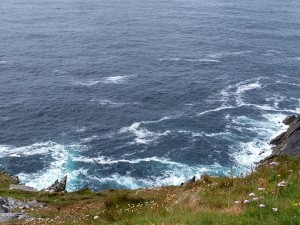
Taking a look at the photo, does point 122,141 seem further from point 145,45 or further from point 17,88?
point 145,45

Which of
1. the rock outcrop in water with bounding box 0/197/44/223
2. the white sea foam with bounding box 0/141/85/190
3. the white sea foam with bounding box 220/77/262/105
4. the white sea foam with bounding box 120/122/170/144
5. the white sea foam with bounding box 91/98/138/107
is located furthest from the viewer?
the white sea foam with bounding box 220/77/262/105

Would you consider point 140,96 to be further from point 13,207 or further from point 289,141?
point 13,207

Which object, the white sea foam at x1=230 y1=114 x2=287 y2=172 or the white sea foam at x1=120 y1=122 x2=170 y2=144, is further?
the white sea foam at x1=120 y1=122 x2=170 y2=144

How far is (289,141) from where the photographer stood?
249 ft

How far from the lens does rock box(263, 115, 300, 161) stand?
72.3m

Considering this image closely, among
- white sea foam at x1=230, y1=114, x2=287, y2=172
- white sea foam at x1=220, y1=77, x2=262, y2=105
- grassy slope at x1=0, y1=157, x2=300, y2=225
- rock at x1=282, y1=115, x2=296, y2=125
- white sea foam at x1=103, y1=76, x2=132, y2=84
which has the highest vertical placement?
grassy slope at x1=0, y1=157, x2=300, y2=225

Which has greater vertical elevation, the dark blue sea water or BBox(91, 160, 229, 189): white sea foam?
the dark blue sea water

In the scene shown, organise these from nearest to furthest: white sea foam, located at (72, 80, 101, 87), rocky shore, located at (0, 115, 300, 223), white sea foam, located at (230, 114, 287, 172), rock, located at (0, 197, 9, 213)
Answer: rock, located at (0, 197, 9, 213) < rocky shore, located at (0, 115, 300, 223) < white sea foam, located at (230, 114, 287, 172) < white sea foam, located at (72, 80, 101, 87)

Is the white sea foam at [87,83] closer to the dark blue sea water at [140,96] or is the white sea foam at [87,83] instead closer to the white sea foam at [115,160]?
the dark blue sea water at [140,96]

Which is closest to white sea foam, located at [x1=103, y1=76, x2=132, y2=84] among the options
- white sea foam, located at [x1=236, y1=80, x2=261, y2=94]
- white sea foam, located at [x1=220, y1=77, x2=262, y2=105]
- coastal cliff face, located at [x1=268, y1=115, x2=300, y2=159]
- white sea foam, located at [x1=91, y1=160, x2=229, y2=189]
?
white sea foam, located at [x1=220, y1=77, x2=262, y2=105]

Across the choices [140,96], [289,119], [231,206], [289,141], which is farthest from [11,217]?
[140,96]

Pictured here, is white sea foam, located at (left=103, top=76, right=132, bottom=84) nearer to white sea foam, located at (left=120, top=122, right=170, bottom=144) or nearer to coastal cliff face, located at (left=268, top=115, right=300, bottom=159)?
white sea foam, located at (left=120, top=122, right=170, bottom=144)

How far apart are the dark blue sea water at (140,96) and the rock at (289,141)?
294 centimetres

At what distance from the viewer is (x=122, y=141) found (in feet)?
276
